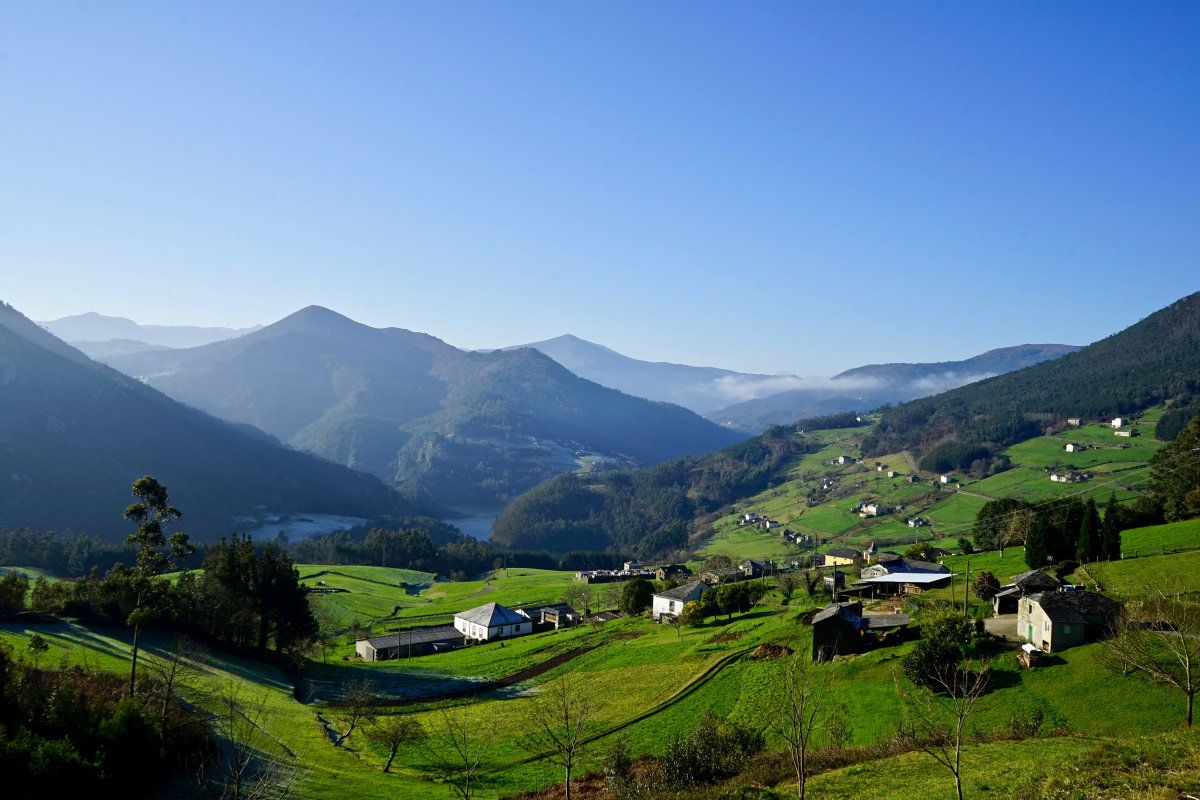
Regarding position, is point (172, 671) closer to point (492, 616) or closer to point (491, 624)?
point (491, 624)

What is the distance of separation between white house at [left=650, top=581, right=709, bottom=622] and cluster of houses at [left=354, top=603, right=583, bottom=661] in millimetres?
11785

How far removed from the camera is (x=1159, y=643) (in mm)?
30922

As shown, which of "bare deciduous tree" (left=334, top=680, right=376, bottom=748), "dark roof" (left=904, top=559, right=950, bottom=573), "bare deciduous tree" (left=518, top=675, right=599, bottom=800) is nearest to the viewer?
"bare deciduous tree" (left=518, top=675, right=599, bottom=800)

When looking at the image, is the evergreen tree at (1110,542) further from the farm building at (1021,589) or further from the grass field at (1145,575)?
the farm building at (1021,589)

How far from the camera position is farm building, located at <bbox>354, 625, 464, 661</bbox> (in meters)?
69.4

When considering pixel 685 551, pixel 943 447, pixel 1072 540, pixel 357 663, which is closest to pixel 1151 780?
pixel 1072 540

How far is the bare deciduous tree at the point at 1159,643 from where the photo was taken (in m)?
25.3

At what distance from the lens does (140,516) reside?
27.3 m

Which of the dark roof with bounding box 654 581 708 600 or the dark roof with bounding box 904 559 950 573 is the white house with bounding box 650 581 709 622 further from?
the dark roof with bounding box 904 559 950 573

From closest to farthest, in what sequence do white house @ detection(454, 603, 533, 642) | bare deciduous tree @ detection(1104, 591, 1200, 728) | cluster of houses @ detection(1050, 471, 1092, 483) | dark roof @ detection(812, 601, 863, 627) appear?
1. bare deciduous tree @ detection(1104, 591, 1200, 728)
2. dark roof @ detection(812, 601, 863, 627)
3. white house @ detection(454, 603, 533, 642)
4. cluster of houses @ detection(1050, 471, 1092, 483)

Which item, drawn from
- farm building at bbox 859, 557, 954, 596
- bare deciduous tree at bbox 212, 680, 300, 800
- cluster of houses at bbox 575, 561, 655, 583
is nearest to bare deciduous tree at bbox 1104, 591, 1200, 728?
farm building at bbox 859, 557, 954, 596

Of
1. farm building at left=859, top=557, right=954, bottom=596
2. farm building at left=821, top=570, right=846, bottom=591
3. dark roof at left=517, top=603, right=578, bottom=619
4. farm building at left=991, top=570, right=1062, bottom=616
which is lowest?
dark roof at left=517, top=603, right=578, bottom=619

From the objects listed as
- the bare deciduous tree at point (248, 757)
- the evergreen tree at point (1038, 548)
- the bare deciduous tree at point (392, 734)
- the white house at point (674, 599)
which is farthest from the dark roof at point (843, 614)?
the bare deciduous tree at point (248, 757)

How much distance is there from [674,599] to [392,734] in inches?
1653
